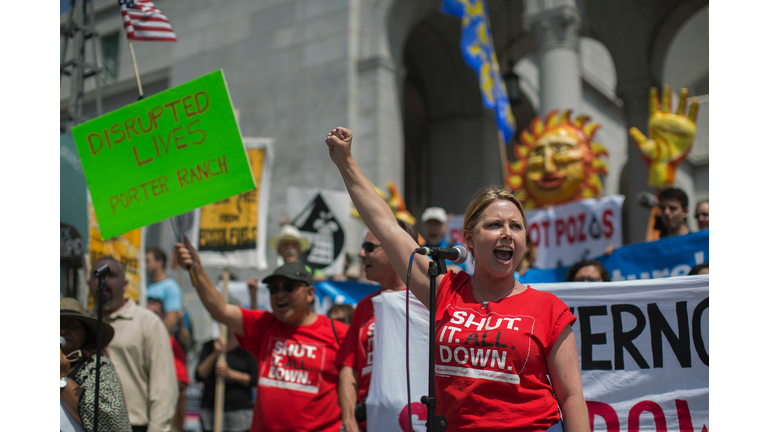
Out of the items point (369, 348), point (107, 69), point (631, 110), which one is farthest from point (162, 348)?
point (107, 69)

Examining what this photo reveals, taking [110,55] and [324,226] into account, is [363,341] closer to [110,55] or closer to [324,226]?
[324,226]

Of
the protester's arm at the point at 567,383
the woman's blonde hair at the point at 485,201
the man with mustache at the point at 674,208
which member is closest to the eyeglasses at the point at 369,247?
the woman's blonde hair at the point at 485,201

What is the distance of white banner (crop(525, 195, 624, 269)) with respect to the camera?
8500 mm

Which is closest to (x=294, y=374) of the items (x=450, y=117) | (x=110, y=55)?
(x=450, y=117)

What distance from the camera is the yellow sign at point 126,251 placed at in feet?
20.9

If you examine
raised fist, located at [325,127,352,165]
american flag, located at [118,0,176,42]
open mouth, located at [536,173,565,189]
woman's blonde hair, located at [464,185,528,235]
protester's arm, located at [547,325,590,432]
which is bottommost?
protester's arm, located at [547,325,590,432]

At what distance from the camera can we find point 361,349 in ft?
13.9

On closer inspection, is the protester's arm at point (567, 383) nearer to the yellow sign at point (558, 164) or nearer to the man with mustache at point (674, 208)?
the man with mustache at point (674, 208)

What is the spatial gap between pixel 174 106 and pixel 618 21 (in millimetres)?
14562

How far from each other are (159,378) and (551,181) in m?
7.01

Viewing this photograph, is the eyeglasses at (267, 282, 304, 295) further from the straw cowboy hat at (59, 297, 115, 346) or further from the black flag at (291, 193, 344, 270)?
the black flag at (291, 193, 344, 270)

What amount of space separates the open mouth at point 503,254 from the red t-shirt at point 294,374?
1.92 m

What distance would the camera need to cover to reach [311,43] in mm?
13664

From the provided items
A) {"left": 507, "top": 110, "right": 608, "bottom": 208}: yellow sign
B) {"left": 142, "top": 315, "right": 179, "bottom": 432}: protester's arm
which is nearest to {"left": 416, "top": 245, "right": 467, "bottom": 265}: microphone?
{"left": 142, "top": 315, "right": 179, "bottom": 432}: protester's arm
